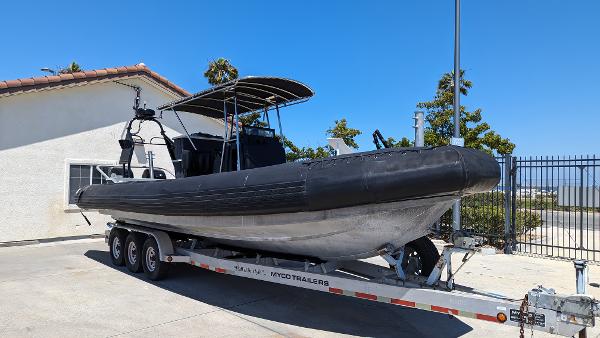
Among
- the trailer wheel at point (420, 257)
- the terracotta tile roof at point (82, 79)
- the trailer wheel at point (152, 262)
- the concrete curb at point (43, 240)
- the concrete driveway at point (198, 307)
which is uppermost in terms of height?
the terracotta tile roof at point (82, 79)

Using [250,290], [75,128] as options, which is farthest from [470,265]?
[75,128]

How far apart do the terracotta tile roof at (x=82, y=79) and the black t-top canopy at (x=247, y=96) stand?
525 cm

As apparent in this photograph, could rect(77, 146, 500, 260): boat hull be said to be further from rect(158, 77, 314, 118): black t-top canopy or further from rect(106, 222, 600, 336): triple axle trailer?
rect(158, 77, 314, 118): black t-top canopy

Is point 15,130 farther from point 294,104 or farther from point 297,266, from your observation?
point 297,266

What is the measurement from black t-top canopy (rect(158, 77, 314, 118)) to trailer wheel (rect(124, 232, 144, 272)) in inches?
82.6

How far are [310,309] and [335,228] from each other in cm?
150

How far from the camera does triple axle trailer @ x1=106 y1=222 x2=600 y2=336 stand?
124 inches

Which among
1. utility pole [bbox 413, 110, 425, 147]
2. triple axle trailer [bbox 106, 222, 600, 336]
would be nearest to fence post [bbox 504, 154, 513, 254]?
utility pole [bbox 413, 110, 425, 147]

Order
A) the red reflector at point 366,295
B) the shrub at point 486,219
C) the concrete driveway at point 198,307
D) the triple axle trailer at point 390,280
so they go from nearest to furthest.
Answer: the triple axle trailer at point 390,280
the red reflector at point 366,295
the concrete driveway at point 198,307
the shrub at point 486,219

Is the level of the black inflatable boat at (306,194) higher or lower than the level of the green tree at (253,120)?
lower

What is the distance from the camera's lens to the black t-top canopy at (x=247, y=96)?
5641 mm

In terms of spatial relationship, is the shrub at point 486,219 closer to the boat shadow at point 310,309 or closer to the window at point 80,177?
the boat shadow at point 310,309

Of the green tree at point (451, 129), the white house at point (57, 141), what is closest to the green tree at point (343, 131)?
the green tree at point (451, 129)

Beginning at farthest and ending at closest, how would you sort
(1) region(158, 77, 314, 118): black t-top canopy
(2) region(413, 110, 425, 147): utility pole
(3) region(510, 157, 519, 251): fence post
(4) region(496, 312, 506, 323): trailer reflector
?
(3) region(510, 157, 519, 251): fence post
(2) region(413, 110, 425, 147): utility pole
(1) region(158, 77, 314, 118): black t-top canopy
(4) region(496, 312, 506, 323): trailer reflector
